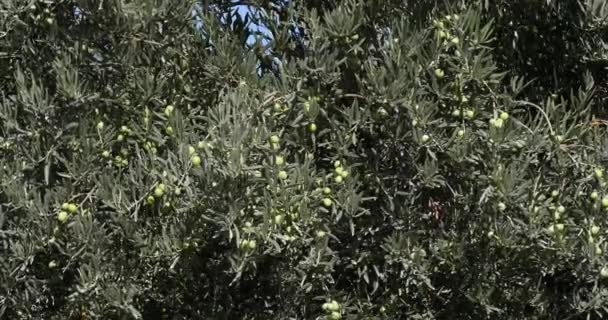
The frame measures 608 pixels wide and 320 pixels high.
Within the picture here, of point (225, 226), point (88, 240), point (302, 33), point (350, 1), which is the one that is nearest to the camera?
point (225, 226)

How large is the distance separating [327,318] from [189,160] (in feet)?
3.11

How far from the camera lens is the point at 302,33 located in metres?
3.69

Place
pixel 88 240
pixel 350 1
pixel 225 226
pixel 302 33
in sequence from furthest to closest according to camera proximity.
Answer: pixel 302 33, pixel 350 1, pixel 88 240, pixel 225 226

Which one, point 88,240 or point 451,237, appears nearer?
point 88,240

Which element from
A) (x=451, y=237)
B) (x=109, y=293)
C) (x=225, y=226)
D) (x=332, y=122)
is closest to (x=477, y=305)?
(x=451, y=237)

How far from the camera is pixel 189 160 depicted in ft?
10.1

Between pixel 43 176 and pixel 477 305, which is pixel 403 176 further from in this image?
pixel 43 176

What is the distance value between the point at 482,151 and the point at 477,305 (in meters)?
0.74

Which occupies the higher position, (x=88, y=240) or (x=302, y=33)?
(x=302, y=33)

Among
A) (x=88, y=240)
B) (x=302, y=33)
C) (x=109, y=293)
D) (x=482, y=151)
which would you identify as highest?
(x=302, y=33)

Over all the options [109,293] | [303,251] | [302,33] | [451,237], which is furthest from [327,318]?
[302,33]

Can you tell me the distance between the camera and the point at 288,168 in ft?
10.6

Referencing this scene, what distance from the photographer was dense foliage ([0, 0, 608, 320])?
3.22 metres

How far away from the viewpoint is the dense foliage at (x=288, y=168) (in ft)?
10.6
